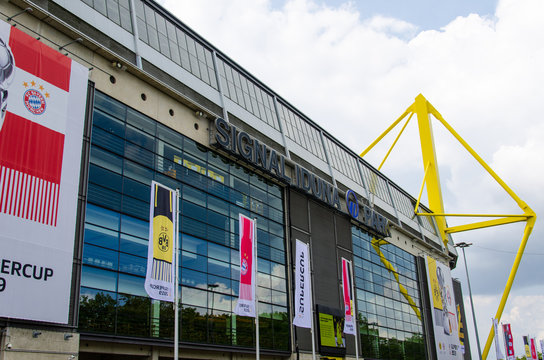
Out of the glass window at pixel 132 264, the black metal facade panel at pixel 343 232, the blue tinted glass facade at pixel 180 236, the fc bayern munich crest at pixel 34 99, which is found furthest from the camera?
the black metal facade panel at pixel 343 232

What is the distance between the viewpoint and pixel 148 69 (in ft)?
90.0

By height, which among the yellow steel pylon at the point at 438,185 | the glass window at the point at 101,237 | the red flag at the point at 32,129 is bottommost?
the glass window at the point at 101,237

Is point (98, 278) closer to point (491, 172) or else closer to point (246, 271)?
point (246, 271)

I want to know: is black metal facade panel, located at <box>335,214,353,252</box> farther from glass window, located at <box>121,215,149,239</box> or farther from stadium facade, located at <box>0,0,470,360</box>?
glass window, located at <box>121,215,149,239</box>

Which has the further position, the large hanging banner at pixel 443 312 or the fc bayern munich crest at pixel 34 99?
the large hanging banner at pixel 443 312

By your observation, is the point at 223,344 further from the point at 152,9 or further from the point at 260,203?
the point at 152,9

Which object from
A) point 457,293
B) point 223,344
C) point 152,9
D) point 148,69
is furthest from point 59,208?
point 457,293

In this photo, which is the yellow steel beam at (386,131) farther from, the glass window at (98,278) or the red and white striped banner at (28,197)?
the red and white striped banner at (28,197)

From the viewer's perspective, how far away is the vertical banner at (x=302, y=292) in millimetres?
26922

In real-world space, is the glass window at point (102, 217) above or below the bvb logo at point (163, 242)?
above

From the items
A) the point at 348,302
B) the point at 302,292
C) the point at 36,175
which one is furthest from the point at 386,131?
the point at 36,175

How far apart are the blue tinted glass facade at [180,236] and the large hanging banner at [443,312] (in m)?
28.5

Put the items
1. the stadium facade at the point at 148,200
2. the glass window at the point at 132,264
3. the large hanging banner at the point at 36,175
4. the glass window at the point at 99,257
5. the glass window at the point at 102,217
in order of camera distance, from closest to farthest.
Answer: the large hanging banner at the point at 36,175 → the stadium facade at the point at 148,200 → the glass window at the point at 99,257 → the glass window at the point at 102,217 → the glass window at the point at 132,264

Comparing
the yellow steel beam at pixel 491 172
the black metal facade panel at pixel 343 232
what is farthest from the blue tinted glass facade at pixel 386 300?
the yellow steel beam at pixel 491 172
